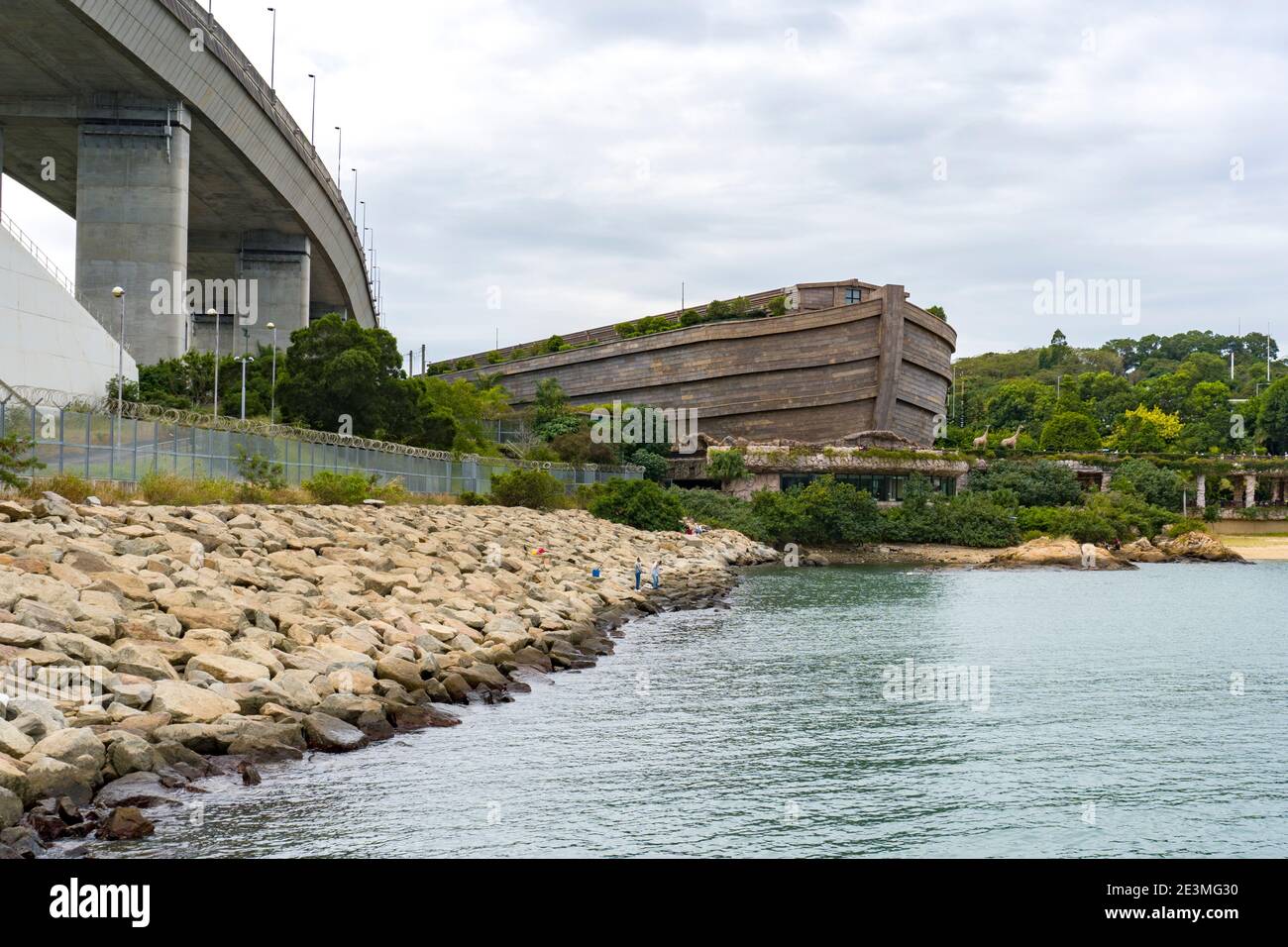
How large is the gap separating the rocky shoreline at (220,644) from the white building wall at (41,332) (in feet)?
28.4

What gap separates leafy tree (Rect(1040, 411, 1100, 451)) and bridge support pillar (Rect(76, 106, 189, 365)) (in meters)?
86.6

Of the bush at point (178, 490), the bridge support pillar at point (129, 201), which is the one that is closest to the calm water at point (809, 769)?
the bush at point (178, 490)

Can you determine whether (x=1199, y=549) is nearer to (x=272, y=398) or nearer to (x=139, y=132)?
(x=272, y=398)

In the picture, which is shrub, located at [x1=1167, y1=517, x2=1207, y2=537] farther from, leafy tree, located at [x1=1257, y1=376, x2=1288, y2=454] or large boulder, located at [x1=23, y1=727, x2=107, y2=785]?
large boulder, located at [x1=23, y1=727, x2=107, y2=785]

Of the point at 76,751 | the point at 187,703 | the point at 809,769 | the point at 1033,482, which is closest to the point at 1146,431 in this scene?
the point at 1033,482

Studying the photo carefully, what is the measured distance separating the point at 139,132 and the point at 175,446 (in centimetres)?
1778

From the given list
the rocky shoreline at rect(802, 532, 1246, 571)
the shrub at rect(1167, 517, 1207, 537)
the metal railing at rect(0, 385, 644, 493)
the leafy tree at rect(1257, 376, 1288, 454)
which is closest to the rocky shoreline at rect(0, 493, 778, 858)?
the metal railing at rect(0, 385, 644, 493)

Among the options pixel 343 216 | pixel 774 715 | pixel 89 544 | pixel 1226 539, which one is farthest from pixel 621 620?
pixel 1226 539

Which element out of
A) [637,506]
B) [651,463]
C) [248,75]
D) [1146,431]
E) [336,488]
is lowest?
[637,506]

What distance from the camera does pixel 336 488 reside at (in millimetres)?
37188

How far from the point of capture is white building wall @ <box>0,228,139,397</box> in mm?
32719

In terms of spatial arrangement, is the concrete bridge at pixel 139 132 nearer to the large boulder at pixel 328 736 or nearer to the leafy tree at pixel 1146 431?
the large boulder at pixel 328 736

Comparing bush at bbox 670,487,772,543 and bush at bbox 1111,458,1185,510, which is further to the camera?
bush at bbox 1111,458,1185,510

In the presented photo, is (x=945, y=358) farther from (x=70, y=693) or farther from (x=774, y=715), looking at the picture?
(x=70, y=693)
